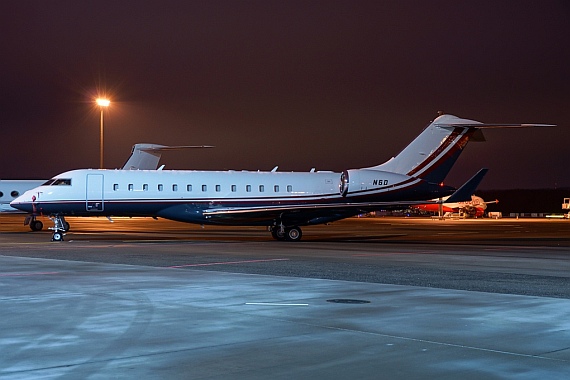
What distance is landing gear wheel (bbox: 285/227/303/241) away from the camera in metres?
36.4

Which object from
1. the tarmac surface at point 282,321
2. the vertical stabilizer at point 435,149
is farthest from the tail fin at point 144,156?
the tarmac surface at point 282,321

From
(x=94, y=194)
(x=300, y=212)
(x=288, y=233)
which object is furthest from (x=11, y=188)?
(x=300, y=212)

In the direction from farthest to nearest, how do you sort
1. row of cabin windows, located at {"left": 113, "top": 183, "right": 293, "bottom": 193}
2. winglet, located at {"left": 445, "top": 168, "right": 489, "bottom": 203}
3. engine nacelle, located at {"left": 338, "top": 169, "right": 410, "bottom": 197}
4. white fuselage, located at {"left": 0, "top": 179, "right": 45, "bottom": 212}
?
1. white fuselage, located at {"left": 0, "top": 179, "right": 45, "bottom": 212}
2. engine nacelle, located at {"left": 338, "top": 169, "right": 410, "bottom": 197}
3. row of cabin windows, located at {"left": 113, "top": 183, "right": 293, "bottom": 193}
4. winglet, located at {"left": 445, "top": 168, "right": 489, "bottom": 203}

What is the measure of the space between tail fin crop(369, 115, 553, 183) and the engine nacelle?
0.84 meters

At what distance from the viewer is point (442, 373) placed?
768 centimetres

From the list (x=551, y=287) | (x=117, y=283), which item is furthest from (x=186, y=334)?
(x=551, y=287)

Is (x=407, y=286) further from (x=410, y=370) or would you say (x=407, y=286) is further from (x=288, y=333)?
(x=410, y=370)

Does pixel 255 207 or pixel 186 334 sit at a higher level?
pixel 255 207

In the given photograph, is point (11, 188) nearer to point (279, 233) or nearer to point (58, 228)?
point (58, 228)

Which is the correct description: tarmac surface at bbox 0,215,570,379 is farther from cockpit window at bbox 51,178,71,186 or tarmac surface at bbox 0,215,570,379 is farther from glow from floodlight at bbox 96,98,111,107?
glow from floodlight at bbox 96,98,111,107

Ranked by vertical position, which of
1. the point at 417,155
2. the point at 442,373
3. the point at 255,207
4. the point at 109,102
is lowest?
the point at 442,373

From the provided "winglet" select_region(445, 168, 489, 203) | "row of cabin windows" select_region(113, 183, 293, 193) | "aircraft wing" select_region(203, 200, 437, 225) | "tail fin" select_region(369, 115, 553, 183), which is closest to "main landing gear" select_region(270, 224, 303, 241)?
"aircraft wing" select_region(203, 200, 437, 225)

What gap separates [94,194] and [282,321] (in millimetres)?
25616

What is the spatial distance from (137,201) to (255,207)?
17.8ft
